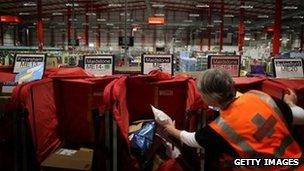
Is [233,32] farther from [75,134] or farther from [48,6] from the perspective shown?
[75,134]

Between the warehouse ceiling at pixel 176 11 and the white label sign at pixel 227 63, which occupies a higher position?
the warehouse ceiling at pixel 176 11

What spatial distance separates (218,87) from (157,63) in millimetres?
2725

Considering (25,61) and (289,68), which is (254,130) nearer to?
(289,68)

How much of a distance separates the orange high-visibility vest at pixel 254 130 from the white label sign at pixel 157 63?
276 cm

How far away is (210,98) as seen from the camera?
7.43 feet

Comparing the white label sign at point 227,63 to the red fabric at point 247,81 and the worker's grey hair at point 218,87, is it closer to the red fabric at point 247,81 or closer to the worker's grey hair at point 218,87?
the red fabric at point 247,81

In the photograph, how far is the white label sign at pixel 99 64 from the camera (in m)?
4.80

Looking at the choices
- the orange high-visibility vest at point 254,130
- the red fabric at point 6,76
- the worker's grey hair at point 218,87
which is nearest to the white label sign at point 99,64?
the red fabric at point 6,76

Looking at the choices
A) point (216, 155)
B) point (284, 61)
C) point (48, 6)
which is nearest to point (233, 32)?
point (48, 6)

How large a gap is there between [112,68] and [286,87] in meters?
2.32

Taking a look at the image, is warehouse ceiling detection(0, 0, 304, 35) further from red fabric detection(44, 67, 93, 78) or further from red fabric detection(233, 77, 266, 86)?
red fabric detection(44, 67, 93, 78)

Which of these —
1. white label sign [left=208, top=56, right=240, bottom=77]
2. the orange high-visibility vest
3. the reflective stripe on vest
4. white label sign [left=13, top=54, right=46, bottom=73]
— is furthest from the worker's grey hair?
white label sign [left=13, top=54, right=46, bottom=73]

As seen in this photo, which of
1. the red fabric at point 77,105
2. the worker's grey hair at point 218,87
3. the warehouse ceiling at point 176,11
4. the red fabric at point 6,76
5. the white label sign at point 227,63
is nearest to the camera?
the worker's grey hair at point 218,87

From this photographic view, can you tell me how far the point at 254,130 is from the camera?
2.07m
